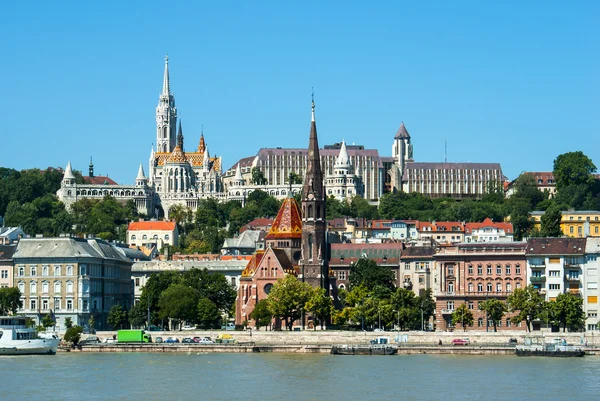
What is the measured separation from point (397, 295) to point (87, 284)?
24.9 metres

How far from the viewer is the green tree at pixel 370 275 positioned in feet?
415

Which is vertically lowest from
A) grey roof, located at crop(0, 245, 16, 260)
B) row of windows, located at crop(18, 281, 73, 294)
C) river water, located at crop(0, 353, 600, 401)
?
river water, located at crop(0, 353, 600, 401)

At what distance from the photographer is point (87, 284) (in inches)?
4899

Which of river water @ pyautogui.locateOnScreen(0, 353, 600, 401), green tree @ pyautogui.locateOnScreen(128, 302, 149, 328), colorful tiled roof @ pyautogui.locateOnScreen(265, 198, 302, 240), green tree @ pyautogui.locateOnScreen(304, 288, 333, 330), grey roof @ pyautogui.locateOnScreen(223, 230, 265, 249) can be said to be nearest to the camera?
river water @ pyautogui.locateOnScreen(0, 353, 600, 401)

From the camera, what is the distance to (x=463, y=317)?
4540 inches

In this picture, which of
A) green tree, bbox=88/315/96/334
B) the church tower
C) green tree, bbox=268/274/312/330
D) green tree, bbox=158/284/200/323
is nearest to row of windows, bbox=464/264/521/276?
the church tower

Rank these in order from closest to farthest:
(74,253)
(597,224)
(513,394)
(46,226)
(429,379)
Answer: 1. (513,394)
2. (429,379)
3. (74,253)
4. (597,224)
5. (46,226)

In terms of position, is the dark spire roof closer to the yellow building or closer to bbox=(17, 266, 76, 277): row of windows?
bbox=(17, 266, 76, 277): row of windows

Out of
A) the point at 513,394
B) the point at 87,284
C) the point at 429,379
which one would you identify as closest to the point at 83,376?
the point at 429,379

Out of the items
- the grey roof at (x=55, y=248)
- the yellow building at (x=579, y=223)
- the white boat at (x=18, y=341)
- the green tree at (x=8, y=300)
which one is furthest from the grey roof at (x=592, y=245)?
the yellow building at (x=579, y=223)

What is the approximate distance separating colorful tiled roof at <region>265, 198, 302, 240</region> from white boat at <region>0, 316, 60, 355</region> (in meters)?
33.8

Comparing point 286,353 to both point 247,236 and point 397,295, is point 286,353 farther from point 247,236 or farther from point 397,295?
point 247,236

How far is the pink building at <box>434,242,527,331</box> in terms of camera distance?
390 ft

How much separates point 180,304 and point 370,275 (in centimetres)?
1690
